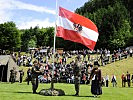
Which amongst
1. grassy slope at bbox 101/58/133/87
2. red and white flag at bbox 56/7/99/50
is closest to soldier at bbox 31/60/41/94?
red and white flag at bbox 56/7/99/50

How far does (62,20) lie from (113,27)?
75586 mm

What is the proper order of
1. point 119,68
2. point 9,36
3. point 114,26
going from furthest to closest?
point 9,36 → point 114,26 → point 119,68

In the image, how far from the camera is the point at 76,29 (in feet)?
61.9

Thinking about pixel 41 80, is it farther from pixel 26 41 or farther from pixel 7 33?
pixel 26 41

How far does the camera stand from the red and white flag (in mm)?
18750

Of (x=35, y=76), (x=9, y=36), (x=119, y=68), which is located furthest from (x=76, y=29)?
(x=9, y=36)

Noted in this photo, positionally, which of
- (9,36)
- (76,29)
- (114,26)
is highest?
(114,26)

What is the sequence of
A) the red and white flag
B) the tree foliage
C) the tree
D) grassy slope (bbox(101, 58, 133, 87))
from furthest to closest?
the tree, the tree foliage, grassy slope (bbox(101, 58, 133, 87)), the red and white flag

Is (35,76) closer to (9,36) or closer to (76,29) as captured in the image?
(76,29)

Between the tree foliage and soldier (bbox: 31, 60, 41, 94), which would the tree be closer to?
the tree foliage

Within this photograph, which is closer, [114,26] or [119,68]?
[119,68]

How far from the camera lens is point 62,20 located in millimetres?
19156

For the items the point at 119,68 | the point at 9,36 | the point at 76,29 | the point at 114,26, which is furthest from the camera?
the point at 9,36

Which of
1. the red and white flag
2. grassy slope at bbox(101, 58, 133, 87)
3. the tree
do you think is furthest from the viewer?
the tree
